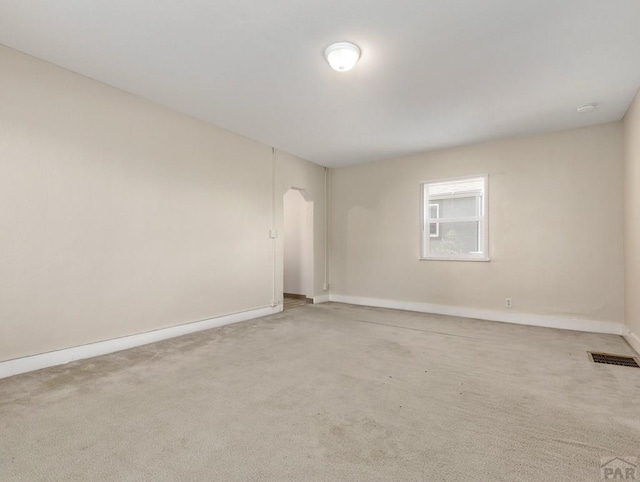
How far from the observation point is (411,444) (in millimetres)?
1703

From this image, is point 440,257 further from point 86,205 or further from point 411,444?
point 86,205

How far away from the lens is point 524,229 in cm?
451

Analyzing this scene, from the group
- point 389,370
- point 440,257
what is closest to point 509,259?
point 440,257

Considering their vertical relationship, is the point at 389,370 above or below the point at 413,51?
below

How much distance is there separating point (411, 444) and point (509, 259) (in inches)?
147

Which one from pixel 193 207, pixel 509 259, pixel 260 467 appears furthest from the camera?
pixel 509 259

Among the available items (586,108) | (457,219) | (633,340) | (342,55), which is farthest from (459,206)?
(342,55)

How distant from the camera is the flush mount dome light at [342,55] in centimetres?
253

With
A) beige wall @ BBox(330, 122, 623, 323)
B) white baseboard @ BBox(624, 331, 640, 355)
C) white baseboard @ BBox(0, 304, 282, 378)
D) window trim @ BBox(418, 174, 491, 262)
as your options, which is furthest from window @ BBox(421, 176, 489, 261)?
white baseboard @ BBox(0, 304, 282, 378)

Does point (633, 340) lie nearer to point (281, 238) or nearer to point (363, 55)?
point (363, 55)

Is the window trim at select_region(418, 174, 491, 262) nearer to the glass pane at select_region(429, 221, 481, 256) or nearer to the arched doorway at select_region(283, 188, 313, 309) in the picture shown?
the glass pane at select_region(429, 221, 481, 256)

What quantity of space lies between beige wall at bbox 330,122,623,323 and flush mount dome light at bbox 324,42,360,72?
3.06 m

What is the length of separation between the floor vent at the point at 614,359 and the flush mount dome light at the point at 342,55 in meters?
3.40

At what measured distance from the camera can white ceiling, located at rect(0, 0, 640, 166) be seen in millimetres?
2188
